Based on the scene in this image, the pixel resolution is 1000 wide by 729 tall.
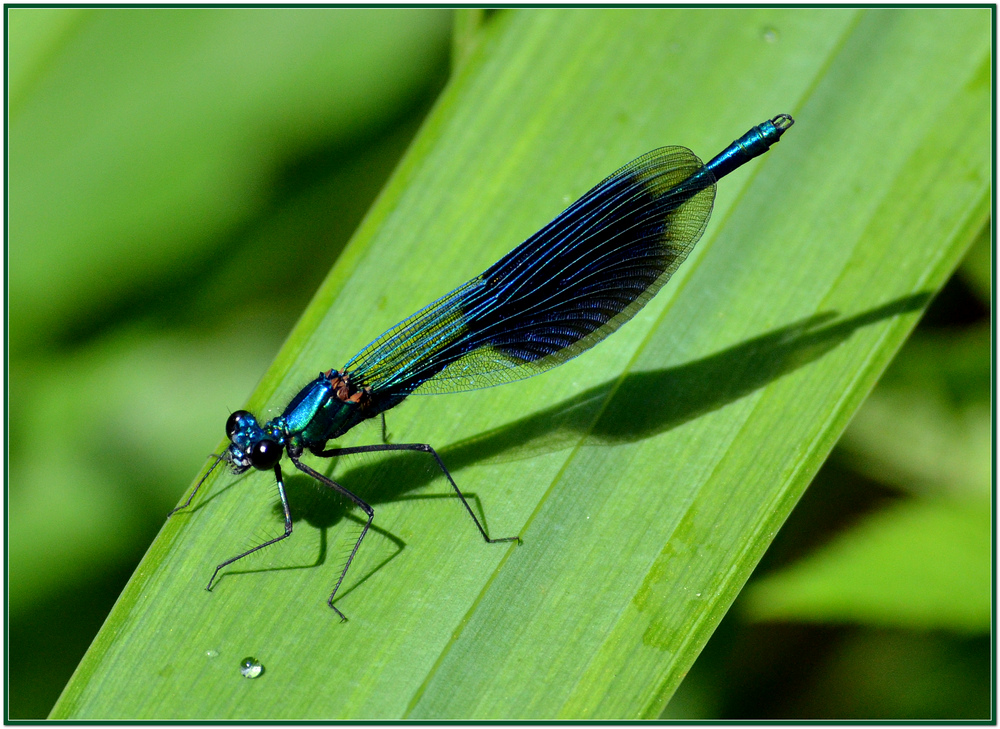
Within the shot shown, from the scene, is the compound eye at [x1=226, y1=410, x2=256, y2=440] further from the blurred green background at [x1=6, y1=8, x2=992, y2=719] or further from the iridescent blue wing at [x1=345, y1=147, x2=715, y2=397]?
the blurred green background at [x1=6, y1=8, x2=992, y2=719]

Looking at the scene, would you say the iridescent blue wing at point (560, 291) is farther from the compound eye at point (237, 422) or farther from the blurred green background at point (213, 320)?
the blurred green background at point (213, 320)

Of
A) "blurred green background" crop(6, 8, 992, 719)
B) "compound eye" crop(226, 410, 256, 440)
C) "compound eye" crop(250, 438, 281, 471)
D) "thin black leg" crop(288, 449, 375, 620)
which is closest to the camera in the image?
"thin black leg" crop(288, 449, 375, 620)

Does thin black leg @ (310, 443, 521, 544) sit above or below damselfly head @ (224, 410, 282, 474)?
above

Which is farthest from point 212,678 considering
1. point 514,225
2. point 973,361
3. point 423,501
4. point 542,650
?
point 973,361

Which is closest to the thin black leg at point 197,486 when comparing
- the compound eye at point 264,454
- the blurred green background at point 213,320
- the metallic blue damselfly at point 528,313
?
the metallic blue damselfly at point 528,313

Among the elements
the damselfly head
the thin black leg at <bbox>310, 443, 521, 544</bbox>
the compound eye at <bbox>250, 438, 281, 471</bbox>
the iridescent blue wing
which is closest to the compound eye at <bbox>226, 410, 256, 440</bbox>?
the damselfly head

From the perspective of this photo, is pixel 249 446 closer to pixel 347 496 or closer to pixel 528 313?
pixel 347 496
